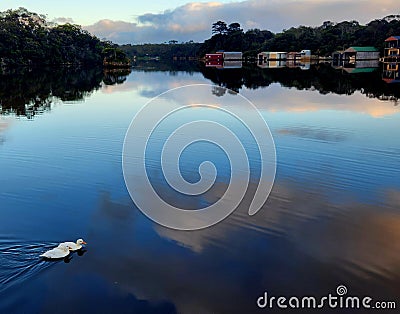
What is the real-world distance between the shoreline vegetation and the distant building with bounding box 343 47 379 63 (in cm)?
147

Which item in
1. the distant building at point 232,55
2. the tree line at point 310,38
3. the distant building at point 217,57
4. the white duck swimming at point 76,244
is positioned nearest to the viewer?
the white duck swimming at point 76,244

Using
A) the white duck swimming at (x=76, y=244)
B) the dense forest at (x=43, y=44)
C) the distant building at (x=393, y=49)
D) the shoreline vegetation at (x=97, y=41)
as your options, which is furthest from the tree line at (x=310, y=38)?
the white duck swimming at (x=76, y=244)

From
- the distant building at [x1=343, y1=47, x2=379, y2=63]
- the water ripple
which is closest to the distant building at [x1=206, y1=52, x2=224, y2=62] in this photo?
the distant building at [x1=343, y1=47, x2=379, y2=63]

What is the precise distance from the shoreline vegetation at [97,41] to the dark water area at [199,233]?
4823cm

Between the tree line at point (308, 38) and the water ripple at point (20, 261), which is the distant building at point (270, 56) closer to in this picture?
the tree line at point (308, 38)

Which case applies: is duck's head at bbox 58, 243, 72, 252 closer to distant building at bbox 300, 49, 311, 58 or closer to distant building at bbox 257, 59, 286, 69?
distant building at bbox 257, 59, 286, 69

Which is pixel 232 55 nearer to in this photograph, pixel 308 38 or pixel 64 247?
pixel 308 38

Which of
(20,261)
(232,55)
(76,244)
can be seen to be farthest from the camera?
(232,55)

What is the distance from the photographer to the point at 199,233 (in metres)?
6.30

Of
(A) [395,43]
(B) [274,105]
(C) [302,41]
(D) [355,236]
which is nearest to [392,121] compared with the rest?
(B) [274,105]

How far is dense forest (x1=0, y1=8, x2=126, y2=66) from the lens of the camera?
54719 millimetres

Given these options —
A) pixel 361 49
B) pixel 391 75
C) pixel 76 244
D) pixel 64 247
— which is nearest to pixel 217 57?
pixel 361 49

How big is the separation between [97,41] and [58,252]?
70.8 meters

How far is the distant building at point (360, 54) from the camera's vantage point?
54.9 m
